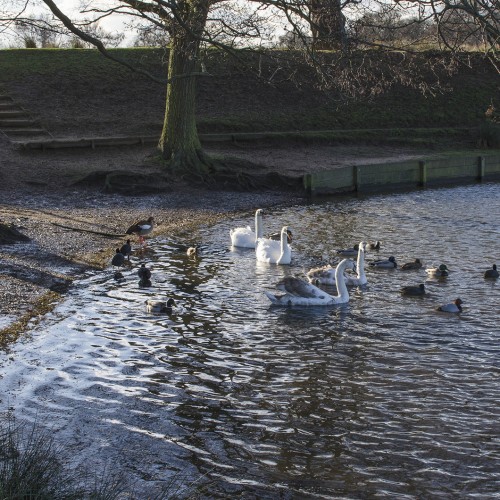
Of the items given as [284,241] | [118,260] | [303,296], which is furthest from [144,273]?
[284,241]

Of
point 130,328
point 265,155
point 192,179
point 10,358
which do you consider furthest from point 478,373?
point 265,155

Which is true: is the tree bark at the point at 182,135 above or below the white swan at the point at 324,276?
above

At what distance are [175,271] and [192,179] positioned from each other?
11180 mm

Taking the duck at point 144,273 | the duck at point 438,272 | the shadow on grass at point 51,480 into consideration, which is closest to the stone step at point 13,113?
the duck at point 144,273

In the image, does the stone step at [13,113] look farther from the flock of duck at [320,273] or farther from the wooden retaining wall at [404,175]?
the flock of duck at [320,273]

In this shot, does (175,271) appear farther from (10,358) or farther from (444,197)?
(444,197)

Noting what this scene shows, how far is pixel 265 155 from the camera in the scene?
35375 millimetres

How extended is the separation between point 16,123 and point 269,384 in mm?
25811

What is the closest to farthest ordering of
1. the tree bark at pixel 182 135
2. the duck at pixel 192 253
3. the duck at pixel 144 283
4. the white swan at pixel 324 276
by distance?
the duck at pixel 144 283 < the white swan at pixel 324 276 < the duck at pixel 192 253 < the tree bark at pixel 182 135

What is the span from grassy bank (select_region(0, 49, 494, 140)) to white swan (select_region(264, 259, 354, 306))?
2051cm

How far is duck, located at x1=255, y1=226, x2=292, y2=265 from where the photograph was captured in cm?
1906

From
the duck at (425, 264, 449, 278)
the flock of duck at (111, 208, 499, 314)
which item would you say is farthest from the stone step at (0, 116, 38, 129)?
the duck at (425, 264, 449, 278)

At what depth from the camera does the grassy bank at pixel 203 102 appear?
3725cm

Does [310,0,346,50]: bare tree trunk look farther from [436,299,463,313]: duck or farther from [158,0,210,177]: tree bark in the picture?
[158,0,210,177]: tree bark
